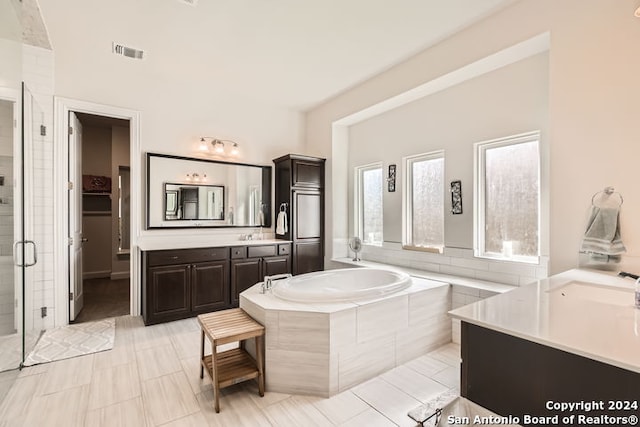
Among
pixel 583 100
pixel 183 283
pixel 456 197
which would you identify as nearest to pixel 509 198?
pixel 456 197

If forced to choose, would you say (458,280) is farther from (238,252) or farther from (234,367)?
(238,252)

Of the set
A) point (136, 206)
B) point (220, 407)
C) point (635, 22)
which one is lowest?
point (220, 407)

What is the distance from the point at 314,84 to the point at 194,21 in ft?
5.53

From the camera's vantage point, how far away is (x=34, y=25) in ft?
9.05

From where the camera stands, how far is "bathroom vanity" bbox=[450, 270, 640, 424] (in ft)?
3.10

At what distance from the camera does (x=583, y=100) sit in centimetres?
211

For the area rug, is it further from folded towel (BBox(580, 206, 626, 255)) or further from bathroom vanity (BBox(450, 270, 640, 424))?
folded towel (BBox(580, 206, 626, 255))

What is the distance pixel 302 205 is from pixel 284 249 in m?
0.73

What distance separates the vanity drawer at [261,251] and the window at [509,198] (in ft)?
8.33

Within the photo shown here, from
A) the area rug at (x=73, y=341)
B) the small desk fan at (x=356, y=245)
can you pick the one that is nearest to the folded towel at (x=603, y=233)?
the small desk fan at (x=356, y=245)

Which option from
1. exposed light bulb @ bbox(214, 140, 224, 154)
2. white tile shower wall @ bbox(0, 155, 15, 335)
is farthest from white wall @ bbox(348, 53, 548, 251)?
white tile shower wall @ bbox(0, 155, 15, 335)

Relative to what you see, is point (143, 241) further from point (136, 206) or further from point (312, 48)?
point (312, 48)

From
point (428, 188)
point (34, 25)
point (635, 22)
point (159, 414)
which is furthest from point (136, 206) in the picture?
point (635, 22)

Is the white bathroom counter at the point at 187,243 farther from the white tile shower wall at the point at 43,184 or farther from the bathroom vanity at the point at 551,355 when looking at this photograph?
the bathroom vanity at the point at 551,355
